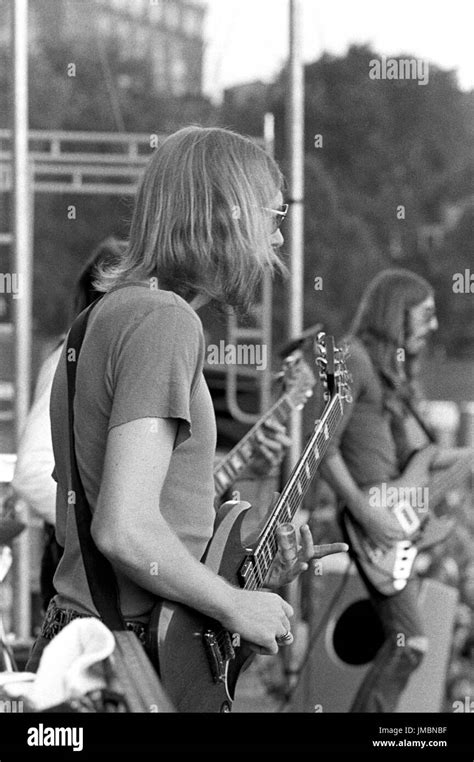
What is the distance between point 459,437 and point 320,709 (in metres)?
3.21

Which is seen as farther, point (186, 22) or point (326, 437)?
point (186, 22)

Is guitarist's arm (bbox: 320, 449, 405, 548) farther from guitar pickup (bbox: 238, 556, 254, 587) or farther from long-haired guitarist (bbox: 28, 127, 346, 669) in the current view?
long-haired guitarist (bbox: 28, 127, 346, 669)

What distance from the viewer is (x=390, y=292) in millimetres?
4012

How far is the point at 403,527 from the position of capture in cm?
400

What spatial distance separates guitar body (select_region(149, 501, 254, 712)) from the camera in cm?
178

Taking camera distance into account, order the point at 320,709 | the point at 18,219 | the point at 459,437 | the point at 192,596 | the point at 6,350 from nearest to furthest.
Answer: the point at 192,596 < the point at 18,219 < the point at 320,709 < the point at 6,350 < the point at 459,437

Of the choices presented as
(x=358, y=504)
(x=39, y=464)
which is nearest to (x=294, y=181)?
(x=358, y=504)

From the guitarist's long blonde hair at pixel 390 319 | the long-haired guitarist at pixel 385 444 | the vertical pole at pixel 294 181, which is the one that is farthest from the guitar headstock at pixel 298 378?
the guitarist's long blonde hair at pixel 390 319

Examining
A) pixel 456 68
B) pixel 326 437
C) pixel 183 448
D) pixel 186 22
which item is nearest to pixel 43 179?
pixel 186 22

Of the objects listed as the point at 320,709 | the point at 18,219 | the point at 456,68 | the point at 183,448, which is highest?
the point at 456,68

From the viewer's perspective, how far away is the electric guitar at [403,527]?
3891 mm

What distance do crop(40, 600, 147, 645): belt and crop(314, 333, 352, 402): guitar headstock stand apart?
2.79 feet

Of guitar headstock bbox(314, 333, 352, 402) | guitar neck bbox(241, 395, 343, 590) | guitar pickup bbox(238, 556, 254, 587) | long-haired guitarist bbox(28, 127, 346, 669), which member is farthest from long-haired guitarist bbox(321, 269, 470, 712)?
long-haired guitarist bbox(28, 127, 346, 669)
